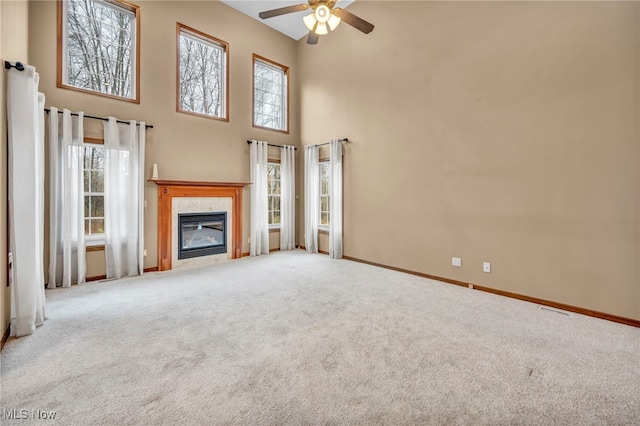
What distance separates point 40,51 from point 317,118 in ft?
14.7

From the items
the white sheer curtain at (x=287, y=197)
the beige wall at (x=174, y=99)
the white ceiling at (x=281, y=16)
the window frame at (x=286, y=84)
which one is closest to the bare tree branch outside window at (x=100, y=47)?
the beige wall at (x=174, y=99)

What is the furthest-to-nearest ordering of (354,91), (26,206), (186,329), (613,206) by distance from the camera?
1. (354,91)
2. (613,206)
3. (186,329)
4. (26,206)

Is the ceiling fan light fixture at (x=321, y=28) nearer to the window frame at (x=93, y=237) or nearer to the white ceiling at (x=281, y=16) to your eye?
the white ceiling at (x=281, y=16)

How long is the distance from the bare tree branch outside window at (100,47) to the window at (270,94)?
231 cm

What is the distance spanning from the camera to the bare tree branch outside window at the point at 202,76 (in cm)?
523

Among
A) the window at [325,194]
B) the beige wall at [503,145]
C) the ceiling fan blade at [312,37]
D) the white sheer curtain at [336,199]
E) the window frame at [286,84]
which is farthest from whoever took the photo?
the window at [325,194]

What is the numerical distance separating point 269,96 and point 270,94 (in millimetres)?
59

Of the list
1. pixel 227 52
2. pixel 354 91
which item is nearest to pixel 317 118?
pixel 354 91

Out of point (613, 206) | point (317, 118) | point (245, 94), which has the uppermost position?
point (245, 94)

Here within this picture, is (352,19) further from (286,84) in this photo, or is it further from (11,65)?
(286,84)

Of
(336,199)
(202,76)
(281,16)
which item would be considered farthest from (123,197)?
(281,16)

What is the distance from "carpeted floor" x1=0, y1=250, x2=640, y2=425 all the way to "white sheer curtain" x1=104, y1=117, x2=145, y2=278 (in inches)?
33.1

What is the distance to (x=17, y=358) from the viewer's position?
2168 millimetres

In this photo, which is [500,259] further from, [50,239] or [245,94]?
[50,239]
